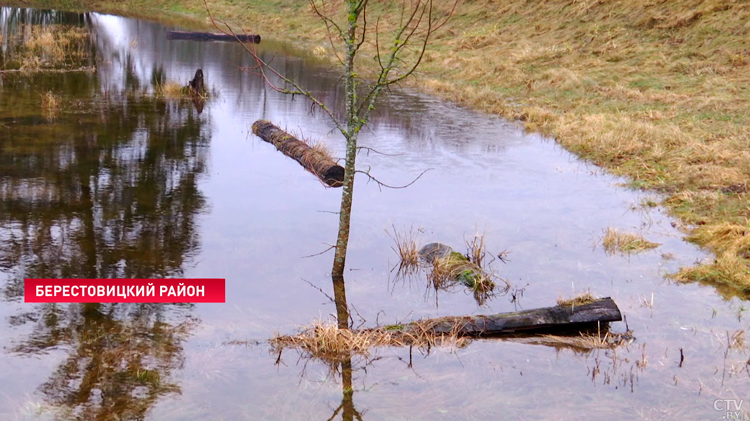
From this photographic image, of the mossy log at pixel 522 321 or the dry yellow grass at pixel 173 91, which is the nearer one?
the mossy log at pixel 522 321

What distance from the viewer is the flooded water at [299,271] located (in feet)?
21.1

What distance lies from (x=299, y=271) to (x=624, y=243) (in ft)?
15.0

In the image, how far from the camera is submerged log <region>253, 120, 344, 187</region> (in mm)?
13320

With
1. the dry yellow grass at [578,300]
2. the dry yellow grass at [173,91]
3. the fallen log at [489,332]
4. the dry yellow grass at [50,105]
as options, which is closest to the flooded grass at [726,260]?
the dry yellow grass at [578,300]

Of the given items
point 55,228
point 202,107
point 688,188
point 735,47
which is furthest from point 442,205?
point 735,47

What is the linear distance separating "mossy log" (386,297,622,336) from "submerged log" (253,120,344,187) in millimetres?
5563

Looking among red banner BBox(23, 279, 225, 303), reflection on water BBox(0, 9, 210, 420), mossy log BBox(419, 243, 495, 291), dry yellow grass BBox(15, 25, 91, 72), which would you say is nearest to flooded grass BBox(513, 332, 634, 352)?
mossy log BBox(419, 243, 495, 291)

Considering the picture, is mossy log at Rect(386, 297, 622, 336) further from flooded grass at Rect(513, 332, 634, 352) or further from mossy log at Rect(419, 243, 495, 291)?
mossy log at Rect(419, 243, 495, 291)

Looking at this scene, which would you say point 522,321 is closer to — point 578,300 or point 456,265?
point 578,300

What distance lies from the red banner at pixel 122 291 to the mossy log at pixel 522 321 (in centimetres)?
229

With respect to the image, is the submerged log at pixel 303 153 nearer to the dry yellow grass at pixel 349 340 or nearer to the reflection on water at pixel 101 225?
the reflection on water at pixel 101 225

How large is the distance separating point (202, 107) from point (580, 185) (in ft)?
34.8

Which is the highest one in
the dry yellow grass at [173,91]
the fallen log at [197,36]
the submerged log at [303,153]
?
the fallen log at [197,36]

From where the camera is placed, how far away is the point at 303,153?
1453cm
